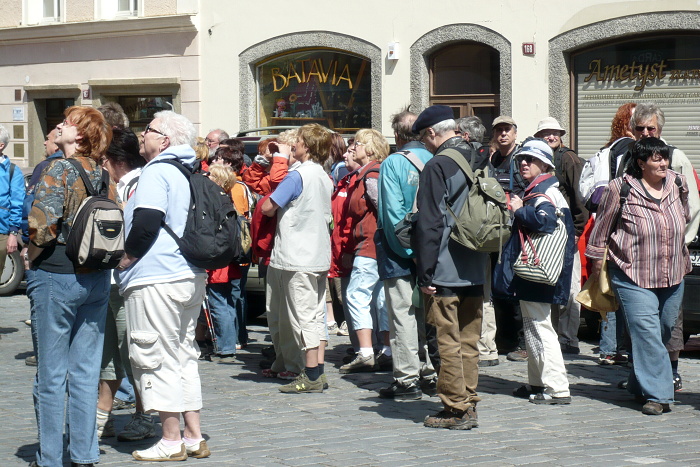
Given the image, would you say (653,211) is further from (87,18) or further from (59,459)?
(87,18)

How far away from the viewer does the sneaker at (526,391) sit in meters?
7.71

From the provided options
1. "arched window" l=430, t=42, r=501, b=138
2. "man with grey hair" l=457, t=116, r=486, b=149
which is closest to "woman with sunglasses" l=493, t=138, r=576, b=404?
"man with grey hair" l=457, t=116, r=486, b=149

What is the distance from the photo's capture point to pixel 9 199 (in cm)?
1046

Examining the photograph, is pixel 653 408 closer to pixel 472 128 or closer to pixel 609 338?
pixel 609 338

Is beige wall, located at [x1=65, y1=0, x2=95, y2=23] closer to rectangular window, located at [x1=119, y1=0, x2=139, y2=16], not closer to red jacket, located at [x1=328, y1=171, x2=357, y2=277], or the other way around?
rectangular window, located at [x1=119, y1=0, x2=139, y2=16]

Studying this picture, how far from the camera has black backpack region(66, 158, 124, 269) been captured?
550 centimetres

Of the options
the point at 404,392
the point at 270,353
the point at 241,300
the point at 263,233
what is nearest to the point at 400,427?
the point at 404,392

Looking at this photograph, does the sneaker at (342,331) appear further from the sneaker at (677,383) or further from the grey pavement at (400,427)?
the sneaker at (677,383)

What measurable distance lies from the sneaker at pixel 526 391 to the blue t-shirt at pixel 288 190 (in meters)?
2.05

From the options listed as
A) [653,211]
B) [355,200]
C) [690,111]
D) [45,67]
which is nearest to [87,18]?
[45,67]

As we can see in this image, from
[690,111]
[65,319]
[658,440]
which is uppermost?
[690,111]

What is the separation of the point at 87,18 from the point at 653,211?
1516 centimetres

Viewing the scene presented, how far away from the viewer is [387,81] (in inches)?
680

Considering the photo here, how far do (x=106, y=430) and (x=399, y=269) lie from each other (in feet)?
7.10
